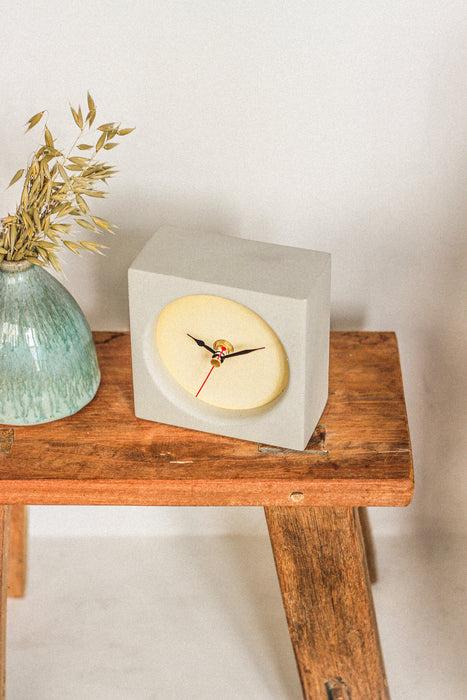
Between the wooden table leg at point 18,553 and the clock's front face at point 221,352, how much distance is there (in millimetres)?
595

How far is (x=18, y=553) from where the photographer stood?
1.53 m

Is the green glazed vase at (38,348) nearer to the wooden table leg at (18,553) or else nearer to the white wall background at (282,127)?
the white wall background at (282,127)

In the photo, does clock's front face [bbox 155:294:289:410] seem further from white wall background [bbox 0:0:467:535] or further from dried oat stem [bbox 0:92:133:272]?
white wall background [bbox 0:0:467:535]

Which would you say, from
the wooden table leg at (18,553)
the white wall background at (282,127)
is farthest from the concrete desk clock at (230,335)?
the wooden table leg at (18,553)

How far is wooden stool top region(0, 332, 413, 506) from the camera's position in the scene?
3.37 ft

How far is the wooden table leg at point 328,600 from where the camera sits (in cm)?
109

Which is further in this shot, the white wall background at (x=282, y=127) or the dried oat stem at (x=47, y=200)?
the white wall background at (x=282, y=127)

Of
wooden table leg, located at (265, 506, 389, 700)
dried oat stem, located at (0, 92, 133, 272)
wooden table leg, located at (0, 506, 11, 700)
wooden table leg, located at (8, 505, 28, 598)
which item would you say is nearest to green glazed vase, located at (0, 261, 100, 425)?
dried oat stem, located at (0, 92, 133, 272)

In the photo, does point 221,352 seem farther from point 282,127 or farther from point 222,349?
point 282,127

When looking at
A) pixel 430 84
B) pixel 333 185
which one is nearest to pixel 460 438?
pixel 333 185

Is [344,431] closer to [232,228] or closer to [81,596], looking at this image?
[232,228]

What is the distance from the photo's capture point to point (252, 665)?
4.67 ft

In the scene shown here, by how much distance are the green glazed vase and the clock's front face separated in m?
0.12

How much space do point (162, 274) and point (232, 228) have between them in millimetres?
316
